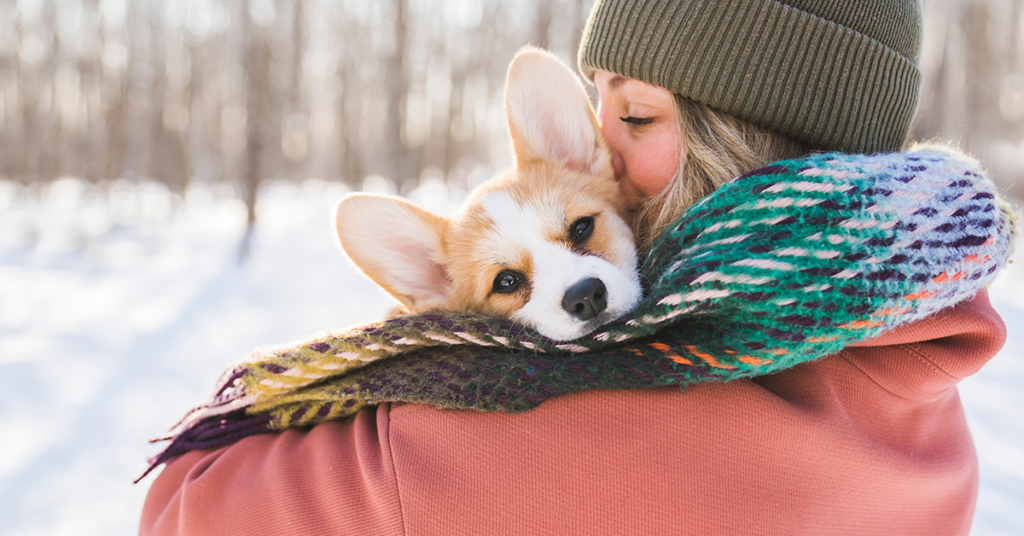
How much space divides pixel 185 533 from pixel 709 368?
1.23 metres

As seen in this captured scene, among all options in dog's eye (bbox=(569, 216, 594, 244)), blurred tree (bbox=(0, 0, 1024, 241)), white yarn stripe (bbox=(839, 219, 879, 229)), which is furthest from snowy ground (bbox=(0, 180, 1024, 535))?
blurred tree (bbox=(0, 0, 1024, 241))

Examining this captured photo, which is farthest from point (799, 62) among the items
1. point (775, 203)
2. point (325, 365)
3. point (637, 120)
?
point (325, 365)

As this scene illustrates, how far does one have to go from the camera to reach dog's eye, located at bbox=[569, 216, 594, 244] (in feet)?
6.03

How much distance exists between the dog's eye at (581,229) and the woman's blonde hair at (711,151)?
277 mm

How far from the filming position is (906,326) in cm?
115

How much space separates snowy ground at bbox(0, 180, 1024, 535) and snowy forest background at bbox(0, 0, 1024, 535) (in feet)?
0.08

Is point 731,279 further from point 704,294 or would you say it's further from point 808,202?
point 808,202

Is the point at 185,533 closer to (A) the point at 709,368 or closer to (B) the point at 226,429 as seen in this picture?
(B) the point at 226,429

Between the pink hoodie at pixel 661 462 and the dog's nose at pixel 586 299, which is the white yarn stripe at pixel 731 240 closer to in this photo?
the pink hoodie at pixel 661 462

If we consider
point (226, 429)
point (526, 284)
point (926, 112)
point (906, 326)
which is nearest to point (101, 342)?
point (226, 429)

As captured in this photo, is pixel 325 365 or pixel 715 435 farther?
pixel 325 365

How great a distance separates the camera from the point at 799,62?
4.76 feet

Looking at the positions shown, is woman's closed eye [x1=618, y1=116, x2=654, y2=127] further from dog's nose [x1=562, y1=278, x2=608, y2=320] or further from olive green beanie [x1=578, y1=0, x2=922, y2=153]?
dog's nose [x1=562, y1=278, x2=608, y2=320]

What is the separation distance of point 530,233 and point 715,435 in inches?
34.7
